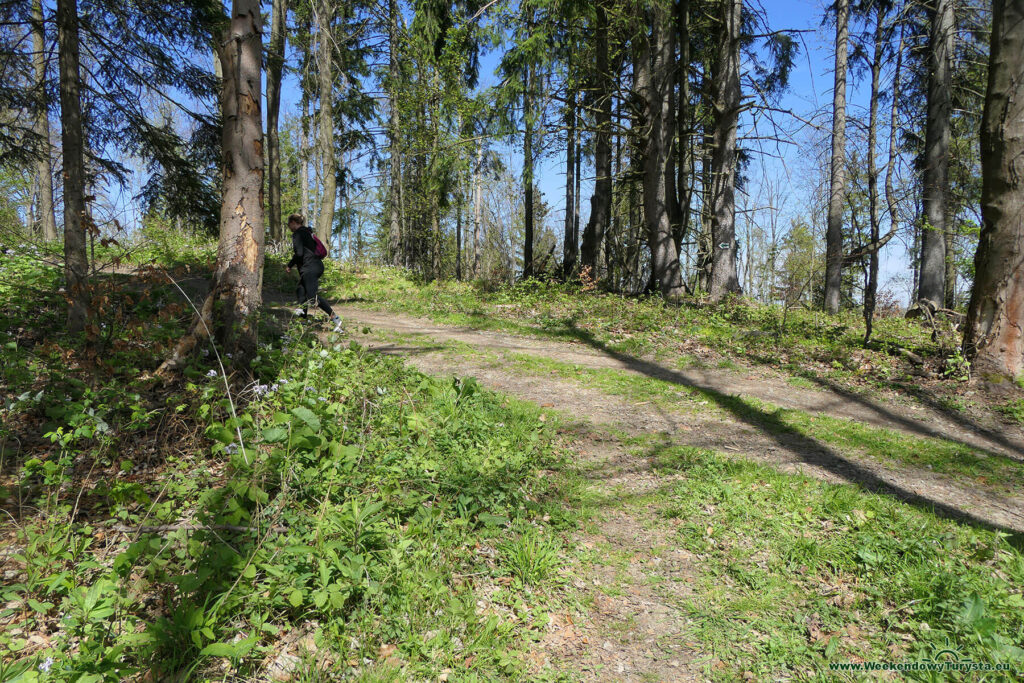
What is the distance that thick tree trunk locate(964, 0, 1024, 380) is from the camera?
6121mm

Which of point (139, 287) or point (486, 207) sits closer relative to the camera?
point (139, 287)

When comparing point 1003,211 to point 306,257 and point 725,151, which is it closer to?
point 725,151

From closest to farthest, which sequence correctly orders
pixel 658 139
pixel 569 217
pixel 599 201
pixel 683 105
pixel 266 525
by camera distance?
pixel 266 525
pixel 658 139
pixel 599 201
pixel 683 105
pixel 569 217

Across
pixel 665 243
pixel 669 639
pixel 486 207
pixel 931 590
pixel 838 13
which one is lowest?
pixel 669 639

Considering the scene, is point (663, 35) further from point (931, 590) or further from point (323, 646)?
point (323, 646)

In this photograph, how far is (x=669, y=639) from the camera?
2758 millimetres

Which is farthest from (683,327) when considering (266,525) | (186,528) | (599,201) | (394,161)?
(394,161)

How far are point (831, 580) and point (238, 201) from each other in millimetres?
6115

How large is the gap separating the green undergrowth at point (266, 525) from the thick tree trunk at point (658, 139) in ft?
28.9

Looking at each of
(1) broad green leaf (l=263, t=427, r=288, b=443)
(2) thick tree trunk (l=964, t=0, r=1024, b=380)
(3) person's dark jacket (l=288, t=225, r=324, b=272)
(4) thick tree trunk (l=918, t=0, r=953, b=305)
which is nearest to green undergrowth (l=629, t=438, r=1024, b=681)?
(1) broad green leaf (l=263, t=427, r=288, b=443)

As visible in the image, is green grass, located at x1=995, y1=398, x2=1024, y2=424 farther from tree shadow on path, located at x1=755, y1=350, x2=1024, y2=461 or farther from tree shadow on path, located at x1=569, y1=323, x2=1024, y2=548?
tree shadow on path, located at x1=569, y1=323, x2=1024, y2=548

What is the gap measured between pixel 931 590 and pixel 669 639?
157cm

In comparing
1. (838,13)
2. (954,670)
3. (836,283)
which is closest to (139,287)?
(954,670)

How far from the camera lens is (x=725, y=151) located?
40.0 feet
